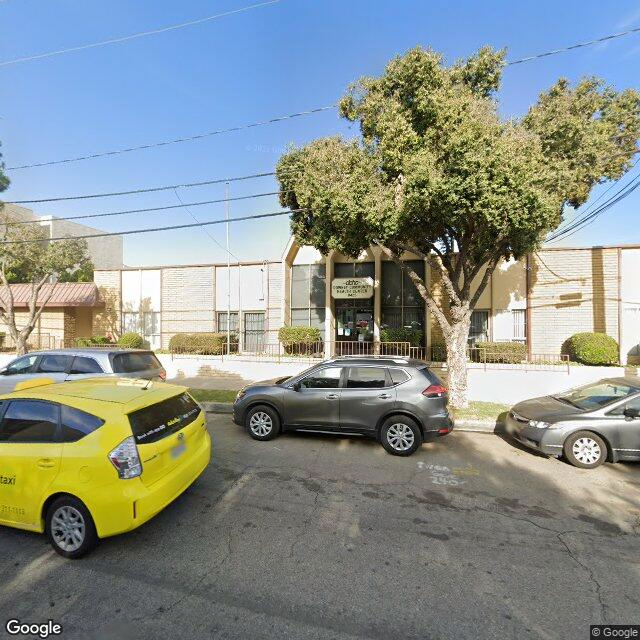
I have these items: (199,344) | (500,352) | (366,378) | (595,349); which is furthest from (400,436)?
(199,344)

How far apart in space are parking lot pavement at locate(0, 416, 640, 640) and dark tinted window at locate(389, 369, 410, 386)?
166 centimetres

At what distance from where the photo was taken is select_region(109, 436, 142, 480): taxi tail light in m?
3.15

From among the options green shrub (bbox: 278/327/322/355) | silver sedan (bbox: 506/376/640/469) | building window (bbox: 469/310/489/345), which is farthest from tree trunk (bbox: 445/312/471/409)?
green shrub (bbox: 278/327/322/355)

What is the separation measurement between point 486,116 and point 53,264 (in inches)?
686

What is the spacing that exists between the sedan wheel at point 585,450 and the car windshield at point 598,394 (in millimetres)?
533

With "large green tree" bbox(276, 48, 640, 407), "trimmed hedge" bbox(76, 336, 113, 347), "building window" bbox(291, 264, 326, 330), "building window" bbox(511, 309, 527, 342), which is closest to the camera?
"large green tree" bbox(276, 48, 640, 407)

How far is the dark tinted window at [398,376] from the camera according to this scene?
623 cm

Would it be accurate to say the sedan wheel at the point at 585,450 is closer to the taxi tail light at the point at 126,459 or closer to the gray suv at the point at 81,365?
the taxi tail light at the point at 126,459

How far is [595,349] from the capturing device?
11.8 meters

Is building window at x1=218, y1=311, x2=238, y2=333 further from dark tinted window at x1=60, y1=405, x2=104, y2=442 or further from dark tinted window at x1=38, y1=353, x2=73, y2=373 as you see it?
dark tinted window at x1=60, y1=405, x2=104, y2=442

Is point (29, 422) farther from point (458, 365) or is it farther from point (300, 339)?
point (300, 339)

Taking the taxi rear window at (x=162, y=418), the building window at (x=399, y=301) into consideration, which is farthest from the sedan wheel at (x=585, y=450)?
the building window at (x=399, y=301)

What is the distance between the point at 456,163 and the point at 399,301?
8.99 meters

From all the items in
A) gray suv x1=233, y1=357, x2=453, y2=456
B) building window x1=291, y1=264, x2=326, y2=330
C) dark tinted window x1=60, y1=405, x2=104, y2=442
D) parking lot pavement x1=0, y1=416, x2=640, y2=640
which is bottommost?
parking lot pavement x1=0, y1=416, x2=640, y2=640
